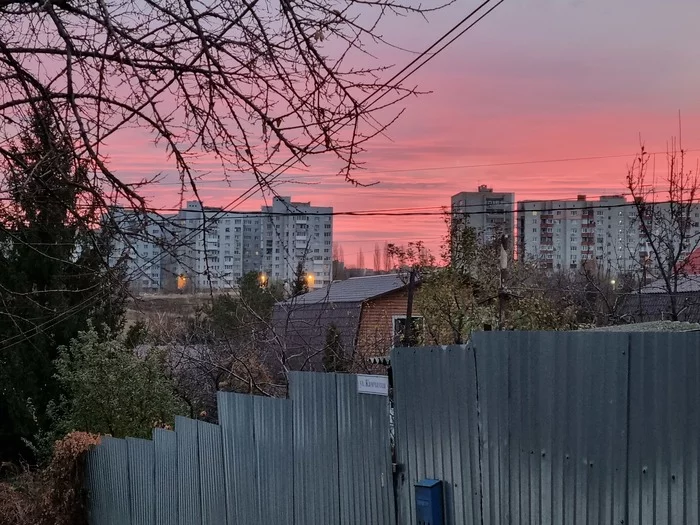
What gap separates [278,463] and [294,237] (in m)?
6.58

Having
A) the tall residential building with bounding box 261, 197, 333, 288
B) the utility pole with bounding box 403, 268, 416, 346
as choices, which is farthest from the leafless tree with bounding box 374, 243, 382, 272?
the utility pole with bounding box 403, 268, 416, 346

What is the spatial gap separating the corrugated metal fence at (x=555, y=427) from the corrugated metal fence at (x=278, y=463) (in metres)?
0.34

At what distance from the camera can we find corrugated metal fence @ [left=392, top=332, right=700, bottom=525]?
304 cm

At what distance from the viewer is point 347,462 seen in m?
4.80

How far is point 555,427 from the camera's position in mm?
3482

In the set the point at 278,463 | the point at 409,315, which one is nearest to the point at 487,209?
the point at 409,315

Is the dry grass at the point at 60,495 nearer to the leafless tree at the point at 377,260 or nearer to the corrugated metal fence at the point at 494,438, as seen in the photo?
the corrugated metal fence at the point at 494,438

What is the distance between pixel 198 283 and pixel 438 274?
302 inches

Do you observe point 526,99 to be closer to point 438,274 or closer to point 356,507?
point 438,274

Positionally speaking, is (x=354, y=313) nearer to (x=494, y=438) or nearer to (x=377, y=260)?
(x=377, y=260)

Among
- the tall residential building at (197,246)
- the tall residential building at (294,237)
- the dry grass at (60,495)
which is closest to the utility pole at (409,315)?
the tall residential building at (294,237)

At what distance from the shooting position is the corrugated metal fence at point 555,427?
3.04 meters

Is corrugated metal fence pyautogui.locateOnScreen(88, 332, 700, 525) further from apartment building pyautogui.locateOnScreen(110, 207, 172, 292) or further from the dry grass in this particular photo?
the dry grass

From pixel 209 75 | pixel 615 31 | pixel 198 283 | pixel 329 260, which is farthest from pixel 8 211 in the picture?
pixel 329 260
